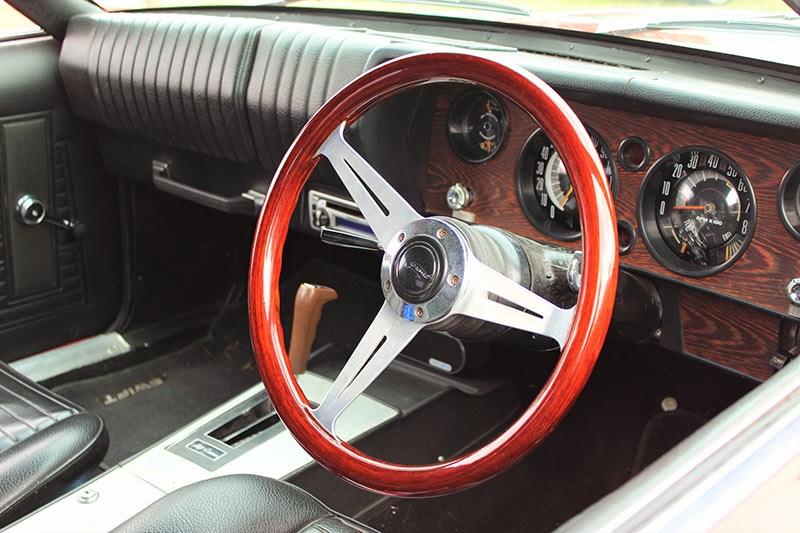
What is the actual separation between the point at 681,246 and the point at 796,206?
221 mm

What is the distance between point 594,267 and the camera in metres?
1.15

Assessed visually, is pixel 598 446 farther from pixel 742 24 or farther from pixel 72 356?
pixel 72 356

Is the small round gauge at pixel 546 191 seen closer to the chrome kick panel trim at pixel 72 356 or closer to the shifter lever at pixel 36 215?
the shifter lever at pixel 36 215

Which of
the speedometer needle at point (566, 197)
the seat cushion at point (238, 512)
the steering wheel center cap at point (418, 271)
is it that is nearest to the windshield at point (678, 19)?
the speedometer needle at point (566, 197)

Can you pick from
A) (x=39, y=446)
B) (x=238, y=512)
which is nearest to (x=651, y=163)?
(x=238, y=512)

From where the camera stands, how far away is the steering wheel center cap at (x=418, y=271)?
1.27 m

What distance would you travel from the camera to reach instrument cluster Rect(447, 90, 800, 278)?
5.08 ft

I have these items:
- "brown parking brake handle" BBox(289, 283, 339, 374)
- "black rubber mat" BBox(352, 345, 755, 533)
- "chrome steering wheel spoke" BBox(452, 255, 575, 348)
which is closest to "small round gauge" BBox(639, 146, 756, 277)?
"chrome steering wheel spoke" BBox(452, 255, 575, 348)

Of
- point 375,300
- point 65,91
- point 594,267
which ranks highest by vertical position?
point 594,267

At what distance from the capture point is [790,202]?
4.87ft

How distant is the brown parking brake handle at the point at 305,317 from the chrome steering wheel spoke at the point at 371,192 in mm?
786

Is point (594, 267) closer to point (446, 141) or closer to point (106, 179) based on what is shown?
point (446, 141)

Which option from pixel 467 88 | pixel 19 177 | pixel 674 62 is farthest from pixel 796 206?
pixel 19 177

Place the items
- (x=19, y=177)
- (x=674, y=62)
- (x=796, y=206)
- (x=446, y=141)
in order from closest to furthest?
(x=796, y=206) → (x=674, y=62) → (x=446, y=141) → (x=19, y=177)
